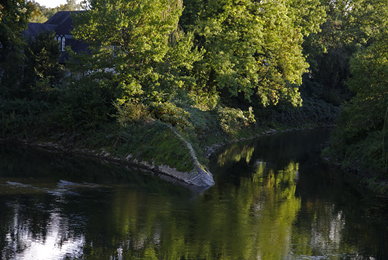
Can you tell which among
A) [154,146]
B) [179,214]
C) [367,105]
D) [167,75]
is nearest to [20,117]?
[167,75]

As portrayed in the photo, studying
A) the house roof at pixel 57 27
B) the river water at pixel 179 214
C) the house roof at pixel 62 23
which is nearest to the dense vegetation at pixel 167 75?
the river water at pixel 179 214

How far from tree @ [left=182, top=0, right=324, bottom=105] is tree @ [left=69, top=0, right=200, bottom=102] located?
743cm

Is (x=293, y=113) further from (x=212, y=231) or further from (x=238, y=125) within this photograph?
(x=212, y=231)

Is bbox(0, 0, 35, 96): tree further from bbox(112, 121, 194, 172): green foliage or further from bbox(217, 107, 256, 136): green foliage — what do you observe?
bbox(217, 107, 256, 136): green foliage

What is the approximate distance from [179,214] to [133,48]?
641 inches

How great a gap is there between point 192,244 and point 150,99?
18.2 meters

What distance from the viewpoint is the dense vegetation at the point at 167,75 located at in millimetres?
28891

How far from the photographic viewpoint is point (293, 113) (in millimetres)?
60156

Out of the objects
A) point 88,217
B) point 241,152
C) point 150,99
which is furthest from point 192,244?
point 241,152

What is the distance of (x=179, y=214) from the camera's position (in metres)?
17.5

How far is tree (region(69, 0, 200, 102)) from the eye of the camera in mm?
30625

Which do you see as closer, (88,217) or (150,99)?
(88,217)

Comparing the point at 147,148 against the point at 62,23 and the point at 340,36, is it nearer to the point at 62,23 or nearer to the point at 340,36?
the point at 62,23

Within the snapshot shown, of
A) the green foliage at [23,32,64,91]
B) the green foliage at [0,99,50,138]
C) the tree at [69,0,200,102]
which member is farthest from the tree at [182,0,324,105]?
the green foliage at [0,99,50,138]
